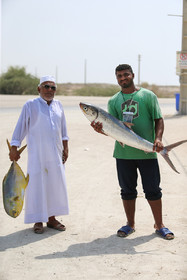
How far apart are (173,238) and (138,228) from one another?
57 cm

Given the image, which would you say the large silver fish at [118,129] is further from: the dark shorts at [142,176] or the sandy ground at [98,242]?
the sandy ground at [98,242]

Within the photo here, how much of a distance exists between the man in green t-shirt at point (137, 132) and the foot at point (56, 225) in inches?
29.1

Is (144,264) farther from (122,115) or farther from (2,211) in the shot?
(2,211)

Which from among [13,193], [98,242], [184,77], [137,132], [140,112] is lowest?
[98,242]

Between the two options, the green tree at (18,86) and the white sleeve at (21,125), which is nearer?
the white sleeve at (21,125)

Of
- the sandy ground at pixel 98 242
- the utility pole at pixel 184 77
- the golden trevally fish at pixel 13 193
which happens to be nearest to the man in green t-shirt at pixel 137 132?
the sandy ground at pixel 98 242

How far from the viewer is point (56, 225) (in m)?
5.72

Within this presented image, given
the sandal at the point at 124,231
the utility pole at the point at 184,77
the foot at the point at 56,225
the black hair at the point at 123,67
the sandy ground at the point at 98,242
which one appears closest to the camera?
the sandy ground at the point at 98,242

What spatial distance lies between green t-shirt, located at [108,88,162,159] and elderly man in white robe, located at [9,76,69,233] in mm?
848

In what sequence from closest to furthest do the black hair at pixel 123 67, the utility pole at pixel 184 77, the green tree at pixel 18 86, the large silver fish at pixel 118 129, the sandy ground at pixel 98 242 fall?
the sandy ground at pixel 98 242
the large silver fish at pixel 118 129
the black hair at pixel 123 67
the utility pole at pixel 184 77
the green tree at pixel 18 86

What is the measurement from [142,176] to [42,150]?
1251mm

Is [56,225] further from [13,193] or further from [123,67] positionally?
[123,67]

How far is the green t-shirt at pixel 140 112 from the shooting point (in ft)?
16.7

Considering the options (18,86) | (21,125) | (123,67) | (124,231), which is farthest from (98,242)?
(18,86)
